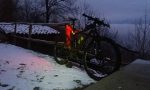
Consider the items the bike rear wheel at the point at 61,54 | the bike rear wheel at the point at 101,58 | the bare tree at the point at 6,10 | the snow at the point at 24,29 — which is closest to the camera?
the bike rear wheel at the point at 101,58

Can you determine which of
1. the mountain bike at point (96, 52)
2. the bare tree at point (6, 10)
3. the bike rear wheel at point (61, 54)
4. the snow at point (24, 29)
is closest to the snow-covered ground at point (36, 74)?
the bike rear wheel at point (61, 54)

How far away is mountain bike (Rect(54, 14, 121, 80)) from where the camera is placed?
7496 mm

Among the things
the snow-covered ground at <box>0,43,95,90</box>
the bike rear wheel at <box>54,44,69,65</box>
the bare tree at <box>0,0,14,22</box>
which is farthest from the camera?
the bare tree at <box>0,0,14,22</box>

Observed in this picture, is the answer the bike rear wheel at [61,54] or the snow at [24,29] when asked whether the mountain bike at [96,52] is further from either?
the snow at [24,29]

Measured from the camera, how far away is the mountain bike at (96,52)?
750cm

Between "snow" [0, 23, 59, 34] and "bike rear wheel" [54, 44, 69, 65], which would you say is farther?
"snow" [0, 23, 59, 34]

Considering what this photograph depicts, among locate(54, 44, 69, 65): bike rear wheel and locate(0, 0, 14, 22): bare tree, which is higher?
locate(0, 0, 14, 22): bare tree

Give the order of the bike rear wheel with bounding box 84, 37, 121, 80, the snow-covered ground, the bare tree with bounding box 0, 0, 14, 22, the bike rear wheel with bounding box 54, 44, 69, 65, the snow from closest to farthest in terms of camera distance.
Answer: the snow-covered ground
the bike rear wheel with bounding box 84, 37, 121, 80
the bike rear wheel with bounding box 54, 44, 69, 65
the snow
the bare tree with bounding box 0, 0, 14, 22

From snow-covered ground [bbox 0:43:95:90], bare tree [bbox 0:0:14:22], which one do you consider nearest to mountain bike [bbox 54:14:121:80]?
snow-covered ground [bbox 0:43:95:90]

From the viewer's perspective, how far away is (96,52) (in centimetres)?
780

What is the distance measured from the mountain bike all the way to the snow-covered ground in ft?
0.81

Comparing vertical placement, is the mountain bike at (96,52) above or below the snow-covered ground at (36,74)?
above

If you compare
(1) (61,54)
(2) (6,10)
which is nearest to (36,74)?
(1) (61,54)

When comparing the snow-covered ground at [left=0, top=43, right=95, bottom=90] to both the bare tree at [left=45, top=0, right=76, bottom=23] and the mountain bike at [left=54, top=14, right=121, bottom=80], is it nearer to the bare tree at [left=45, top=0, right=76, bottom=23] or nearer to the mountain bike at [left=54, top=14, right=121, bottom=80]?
the mountain bike at [left=54, top=14, right=121, bottom=80]
